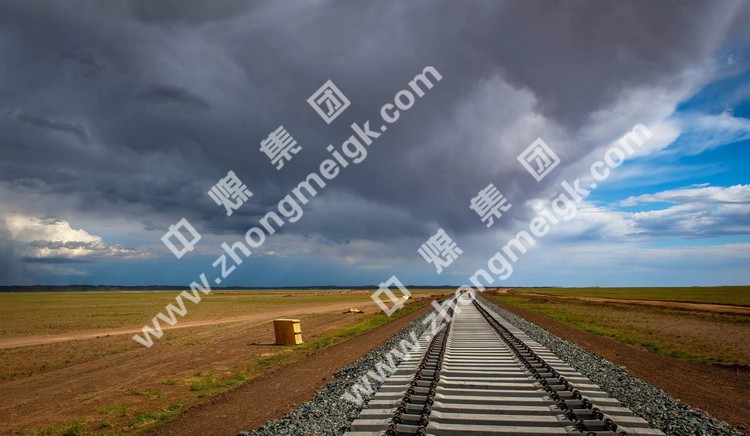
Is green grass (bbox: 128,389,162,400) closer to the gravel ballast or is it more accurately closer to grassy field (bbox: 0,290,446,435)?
grassy field (bbox: 0,290,446,435)

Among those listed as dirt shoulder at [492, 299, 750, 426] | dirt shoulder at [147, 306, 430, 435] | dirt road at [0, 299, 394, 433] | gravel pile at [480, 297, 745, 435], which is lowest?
dirt road at [0, 299, 394, 433]

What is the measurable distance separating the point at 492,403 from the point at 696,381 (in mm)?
8322

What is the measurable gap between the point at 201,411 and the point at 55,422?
14.2 ft

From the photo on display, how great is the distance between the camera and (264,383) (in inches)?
541

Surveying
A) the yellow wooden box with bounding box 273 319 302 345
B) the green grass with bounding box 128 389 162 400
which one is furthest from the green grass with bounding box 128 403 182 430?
the yellow wooden box with bounding box 273 319 302 345

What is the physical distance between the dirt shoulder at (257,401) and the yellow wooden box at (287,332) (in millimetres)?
7739

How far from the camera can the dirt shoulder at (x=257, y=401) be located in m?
9.46

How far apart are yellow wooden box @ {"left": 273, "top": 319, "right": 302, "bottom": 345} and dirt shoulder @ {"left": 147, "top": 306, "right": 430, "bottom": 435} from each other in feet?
25.4

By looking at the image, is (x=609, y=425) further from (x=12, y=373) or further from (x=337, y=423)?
(x=12, y=373)

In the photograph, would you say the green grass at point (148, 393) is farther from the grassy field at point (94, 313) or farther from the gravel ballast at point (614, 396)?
the grassy field at point (94, 313)

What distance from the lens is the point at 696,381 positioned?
12.7 metres

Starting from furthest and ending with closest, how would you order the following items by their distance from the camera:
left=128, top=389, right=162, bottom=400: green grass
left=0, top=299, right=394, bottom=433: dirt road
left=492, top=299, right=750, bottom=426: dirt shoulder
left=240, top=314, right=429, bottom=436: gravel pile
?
1. left=128, top=389, right=162, bottom=400: green grass
2. left=0, top=299, right=394, bottom=433: dirt road
3. left=492, top=299, right=750, bottom=426: dirt shoulder
4. left=240, top=314, right=429, bottom=436: gravel pile

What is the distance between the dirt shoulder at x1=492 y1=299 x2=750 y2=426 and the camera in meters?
9.64

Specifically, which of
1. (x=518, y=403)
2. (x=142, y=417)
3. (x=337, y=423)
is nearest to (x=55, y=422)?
(x=142, y=417)
